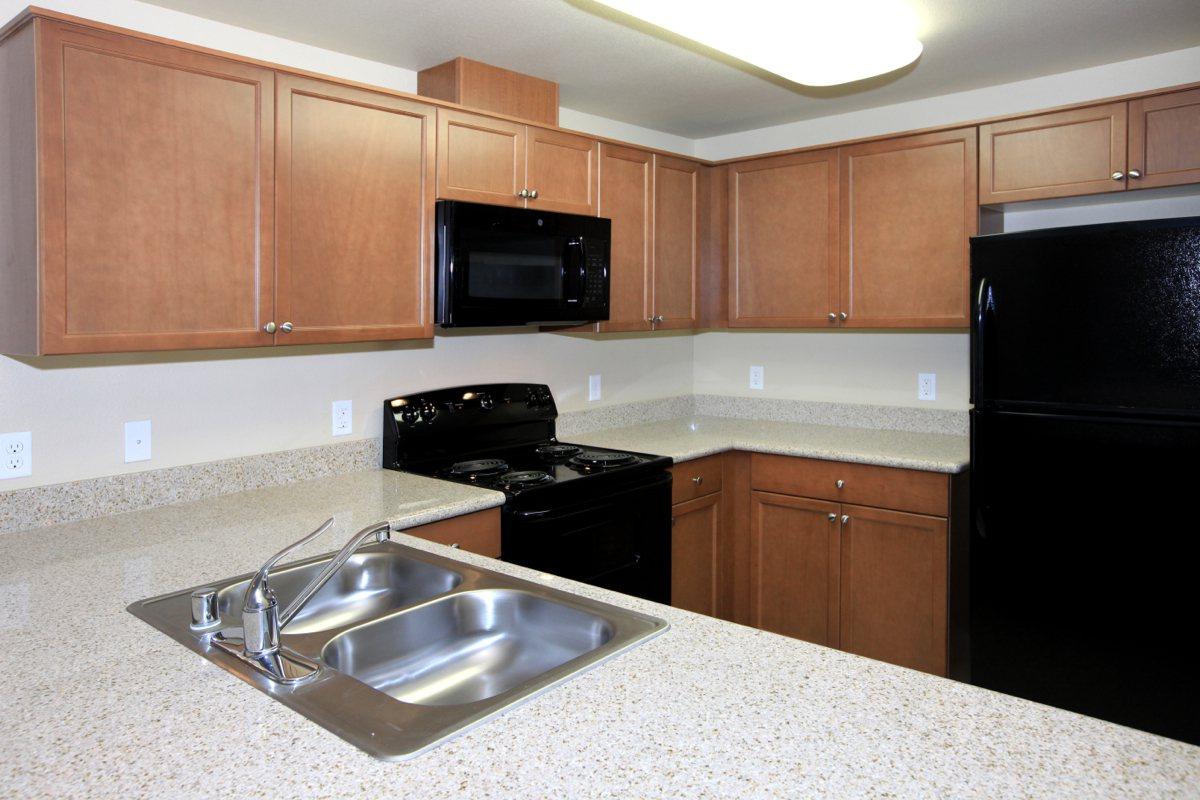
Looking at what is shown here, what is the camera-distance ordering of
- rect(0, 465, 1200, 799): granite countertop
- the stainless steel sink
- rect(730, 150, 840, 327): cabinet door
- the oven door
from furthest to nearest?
rect(730, 150, 840, 327): cabinet door < the oven door < the stainless steel sink < rect(0, 465, 1200, 799): granite countertop

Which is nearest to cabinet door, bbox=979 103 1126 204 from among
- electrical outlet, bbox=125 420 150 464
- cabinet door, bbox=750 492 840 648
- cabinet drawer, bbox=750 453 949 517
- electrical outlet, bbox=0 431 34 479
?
cabinet drawer, bbox=750 453 949 517

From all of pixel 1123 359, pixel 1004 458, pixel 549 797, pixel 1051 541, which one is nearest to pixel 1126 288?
pixel 1123 359

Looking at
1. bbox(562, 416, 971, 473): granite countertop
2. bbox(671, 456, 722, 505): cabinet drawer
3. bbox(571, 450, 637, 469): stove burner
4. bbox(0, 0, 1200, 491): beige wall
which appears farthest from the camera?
bbox(671, 456, 722, 505): cabinet drawer

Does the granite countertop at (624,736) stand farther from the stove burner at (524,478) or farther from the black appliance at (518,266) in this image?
the black appliance at (518,266)

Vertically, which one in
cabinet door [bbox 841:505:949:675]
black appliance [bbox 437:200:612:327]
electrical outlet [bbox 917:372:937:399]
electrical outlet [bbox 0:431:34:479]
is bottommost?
cabinet door [bbox 841:505:949:675]

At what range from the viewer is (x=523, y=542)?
7.91ft

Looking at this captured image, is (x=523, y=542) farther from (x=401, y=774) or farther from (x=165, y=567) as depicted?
(x=401, y=774)

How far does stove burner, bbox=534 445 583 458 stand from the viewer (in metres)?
2.99

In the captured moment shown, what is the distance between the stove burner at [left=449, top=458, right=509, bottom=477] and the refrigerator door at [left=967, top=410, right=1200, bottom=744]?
1466mm

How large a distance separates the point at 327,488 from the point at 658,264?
158cm

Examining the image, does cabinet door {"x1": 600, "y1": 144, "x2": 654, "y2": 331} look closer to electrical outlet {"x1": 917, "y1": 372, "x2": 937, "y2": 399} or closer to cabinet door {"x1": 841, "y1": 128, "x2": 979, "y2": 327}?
cabinet door {"x1": 841, "y1": 128, "x2": 979, "y2": 327}

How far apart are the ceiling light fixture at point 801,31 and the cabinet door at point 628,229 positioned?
0.91 m

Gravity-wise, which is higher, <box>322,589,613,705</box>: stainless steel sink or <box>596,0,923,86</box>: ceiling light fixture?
<box>596,0,923,86</box>: ceiling light fixture

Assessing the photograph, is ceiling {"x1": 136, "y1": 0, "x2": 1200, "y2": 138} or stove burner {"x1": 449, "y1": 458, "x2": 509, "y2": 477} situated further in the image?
stove burner {"x1": 449, "y1": 458, "x2": 509, "y2": 477}
